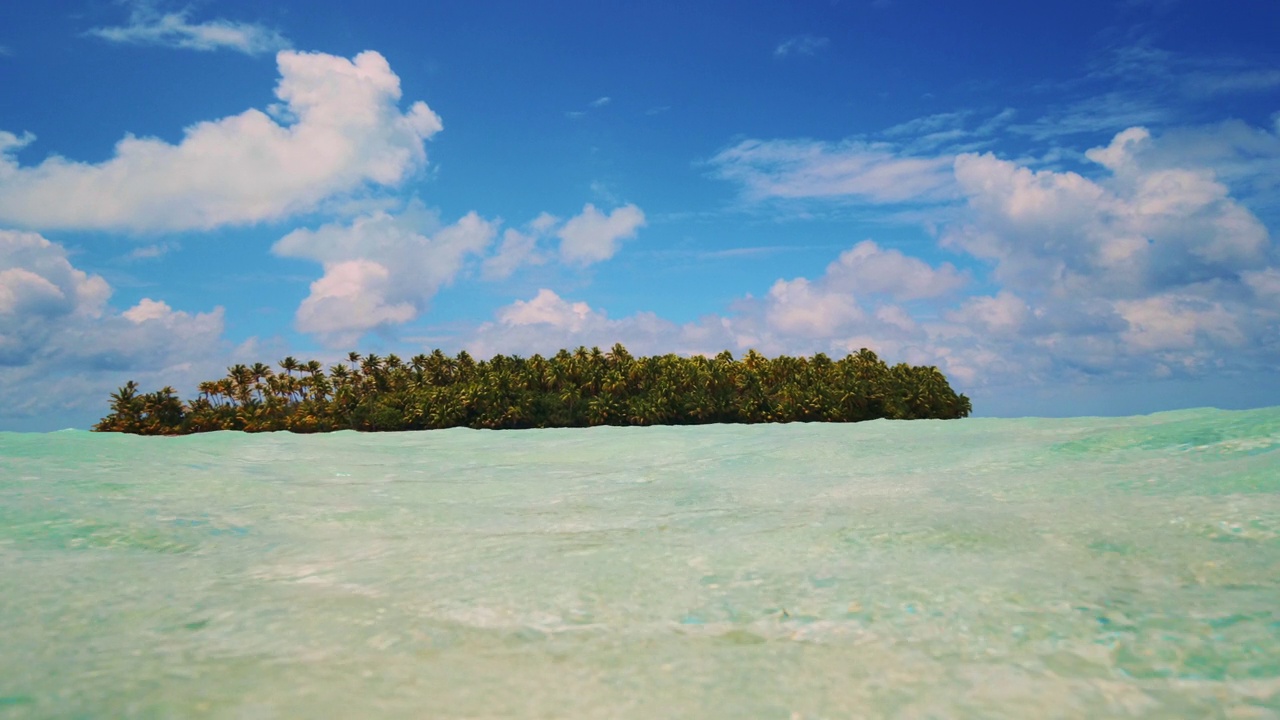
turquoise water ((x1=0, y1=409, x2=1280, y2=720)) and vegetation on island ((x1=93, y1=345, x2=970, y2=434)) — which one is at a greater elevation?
vegetation on island ((x1=93, y1=345, x2=970, y2=434))

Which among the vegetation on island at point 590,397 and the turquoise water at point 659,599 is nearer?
Result: the turquoise water at point 659,599

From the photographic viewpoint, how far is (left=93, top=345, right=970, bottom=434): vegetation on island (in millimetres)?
37000

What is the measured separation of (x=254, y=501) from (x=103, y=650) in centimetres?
429

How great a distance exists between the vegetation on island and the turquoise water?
29271 millimetres

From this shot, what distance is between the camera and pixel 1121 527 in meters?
5.30

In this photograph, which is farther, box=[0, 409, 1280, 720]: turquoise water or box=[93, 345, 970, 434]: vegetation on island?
box=[93, 345, 970, 434]: vegetation on island

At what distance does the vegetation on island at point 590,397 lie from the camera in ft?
121

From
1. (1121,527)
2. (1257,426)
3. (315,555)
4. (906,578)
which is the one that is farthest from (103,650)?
(1257,426)

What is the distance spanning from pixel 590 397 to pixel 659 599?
3739 cm

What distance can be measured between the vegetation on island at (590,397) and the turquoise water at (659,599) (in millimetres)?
29271

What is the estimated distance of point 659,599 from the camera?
3.90 metres

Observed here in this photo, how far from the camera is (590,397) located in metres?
41.2

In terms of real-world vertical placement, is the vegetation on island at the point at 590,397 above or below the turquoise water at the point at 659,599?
above

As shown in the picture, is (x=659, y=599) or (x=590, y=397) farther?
(x=590, y=397)
